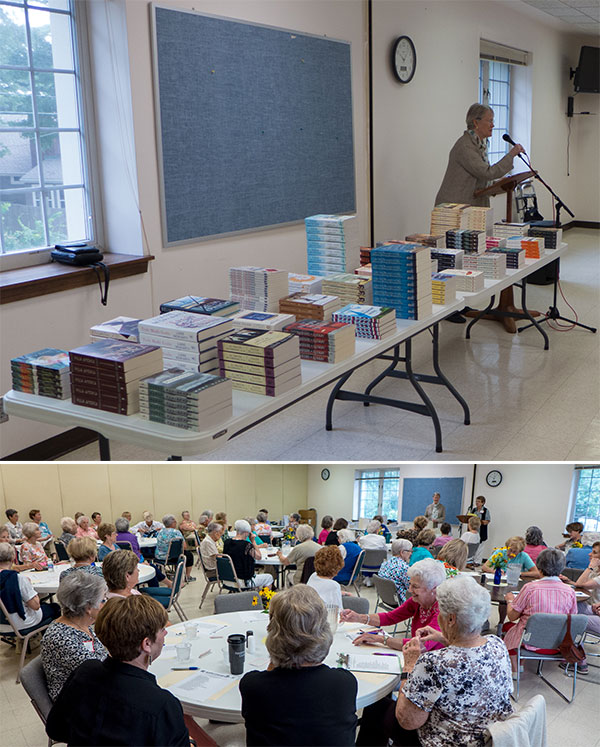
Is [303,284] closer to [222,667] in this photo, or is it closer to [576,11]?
[222,667]

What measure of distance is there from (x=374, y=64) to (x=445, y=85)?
2.04 meters

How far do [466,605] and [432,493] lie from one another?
356 cm

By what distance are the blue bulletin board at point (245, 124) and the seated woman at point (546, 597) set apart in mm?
3441

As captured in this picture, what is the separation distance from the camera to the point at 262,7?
628cm

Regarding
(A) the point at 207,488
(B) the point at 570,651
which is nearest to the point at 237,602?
(B) the point at 570,651

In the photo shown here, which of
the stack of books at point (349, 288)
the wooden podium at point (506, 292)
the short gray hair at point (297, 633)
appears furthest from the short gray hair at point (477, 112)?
the short gray hair at point (297, 633)

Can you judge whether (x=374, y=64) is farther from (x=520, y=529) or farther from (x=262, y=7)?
(x=520, y=529)

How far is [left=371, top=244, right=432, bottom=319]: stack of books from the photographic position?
4.33 metres

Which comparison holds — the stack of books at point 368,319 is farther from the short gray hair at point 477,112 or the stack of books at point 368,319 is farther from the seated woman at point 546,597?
the short gray hair at point 477,112

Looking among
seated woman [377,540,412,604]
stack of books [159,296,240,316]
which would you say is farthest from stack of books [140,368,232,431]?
seated woman [377,540,412,604]

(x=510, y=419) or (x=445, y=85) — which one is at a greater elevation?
(x=445, y=85)

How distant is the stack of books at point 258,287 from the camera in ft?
12.7

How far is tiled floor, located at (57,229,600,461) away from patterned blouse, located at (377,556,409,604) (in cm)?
88

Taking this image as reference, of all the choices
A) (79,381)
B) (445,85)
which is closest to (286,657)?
(79,381)
